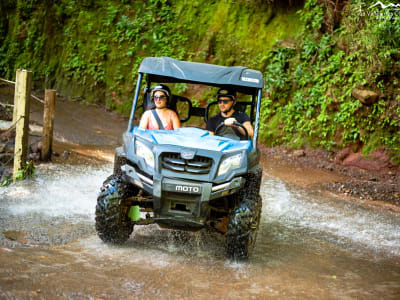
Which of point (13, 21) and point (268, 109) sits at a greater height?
point (13, 21)

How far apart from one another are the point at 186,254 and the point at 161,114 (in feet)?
6.14

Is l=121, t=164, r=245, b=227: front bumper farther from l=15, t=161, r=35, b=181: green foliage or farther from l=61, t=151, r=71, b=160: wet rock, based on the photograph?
l=61, t=151, r=71, b=160: wet rock

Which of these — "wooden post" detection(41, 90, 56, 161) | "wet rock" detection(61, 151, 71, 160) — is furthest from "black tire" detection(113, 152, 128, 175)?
"wet rock" detection(61, 151, 71, 160)

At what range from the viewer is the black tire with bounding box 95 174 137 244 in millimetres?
5113

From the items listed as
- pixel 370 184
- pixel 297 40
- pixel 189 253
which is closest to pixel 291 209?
pixel 370 184

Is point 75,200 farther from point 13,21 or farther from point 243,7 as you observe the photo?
point 13,21

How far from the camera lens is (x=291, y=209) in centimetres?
816

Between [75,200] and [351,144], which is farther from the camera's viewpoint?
[351,144]

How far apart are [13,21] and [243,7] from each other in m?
8.59

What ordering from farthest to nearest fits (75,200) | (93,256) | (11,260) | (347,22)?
(347,22) < (75,200) < (93,256) < (11,260)

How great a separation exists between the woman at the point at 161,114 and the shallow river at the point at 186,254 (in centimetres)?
130

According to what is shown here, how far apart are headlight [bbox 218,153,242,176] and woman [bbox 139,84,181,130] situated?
1445 mm

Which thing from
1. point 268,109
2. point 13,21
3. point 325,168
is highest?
point 13,21

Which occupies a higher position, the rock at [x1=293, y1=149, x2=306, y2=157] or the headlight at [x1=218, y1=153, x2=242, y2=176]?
the headlight at [x1=218, y1=153, x2=242, y2=176]
